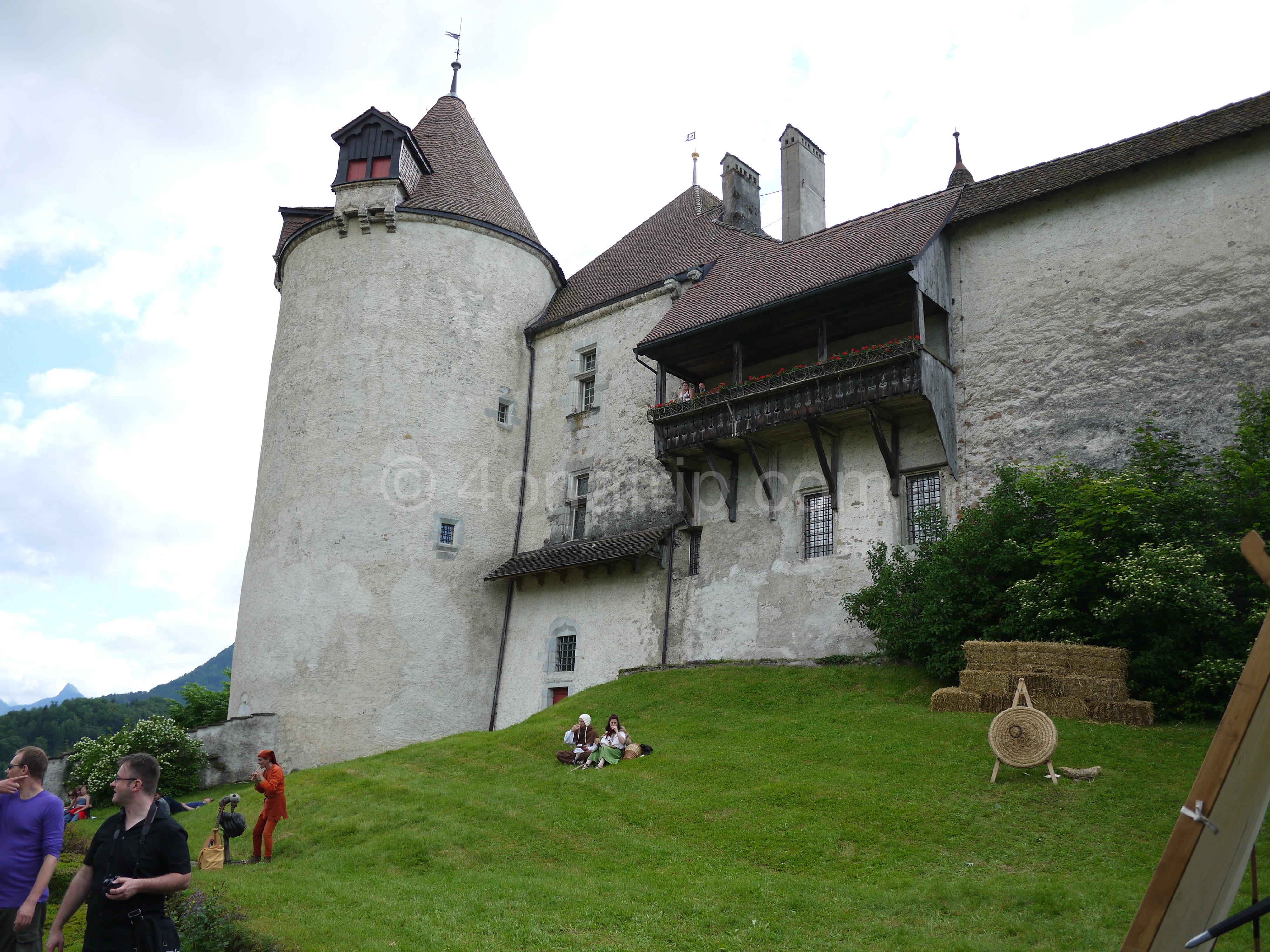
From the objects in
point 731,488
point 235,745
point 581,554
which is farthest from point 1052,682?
point 235,745

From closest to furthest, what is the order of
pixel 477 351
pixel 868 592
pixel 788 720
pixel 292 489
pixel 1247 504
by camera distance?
pixel 1247 504 < pixel 788 720 < pixel 868 592 < pixel 292 489 < pixel 477 351

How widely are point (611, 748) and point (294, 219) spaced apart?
2176 centimetres

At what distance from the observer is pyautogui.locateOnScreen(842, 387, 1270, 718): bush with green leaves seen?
14.1m

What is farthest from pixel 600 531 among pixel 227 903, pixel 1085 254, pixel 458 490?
pixel 227 903

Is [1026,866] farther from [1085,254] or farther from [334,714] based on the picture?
[334,714]

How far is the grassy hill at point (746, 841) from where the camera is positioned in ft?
27.3

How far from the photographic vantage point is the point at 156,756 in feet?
74.9

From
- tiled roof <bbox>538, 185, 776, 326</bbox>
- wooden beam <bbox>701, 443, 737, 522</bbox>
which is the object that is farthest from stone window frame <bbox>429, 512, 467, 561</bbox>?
wooden beam <bbox>701, 443, 737, 522</bbox>

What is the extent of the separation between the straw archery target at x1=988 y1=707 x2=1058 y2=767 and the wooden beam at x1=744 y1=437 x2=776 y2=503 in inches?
381

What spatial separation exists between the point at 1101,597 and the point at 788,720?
5423 mm

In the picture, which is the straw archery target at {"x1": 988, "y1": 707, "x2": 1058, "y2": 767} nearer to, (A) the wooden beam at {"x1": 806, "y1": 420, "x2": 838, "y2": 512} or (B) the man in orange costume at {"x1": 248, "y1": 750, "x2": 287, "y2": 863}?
(A) the wooden beam at {"x1": 806, "y1": 420, "x2": 838, "y2": 512}

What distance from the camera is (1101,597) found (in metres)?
15.1

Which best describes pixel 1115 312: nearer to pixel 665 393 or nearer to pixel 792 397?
pixel 792 397

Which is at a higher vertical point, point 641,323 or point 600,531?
point 641,323
